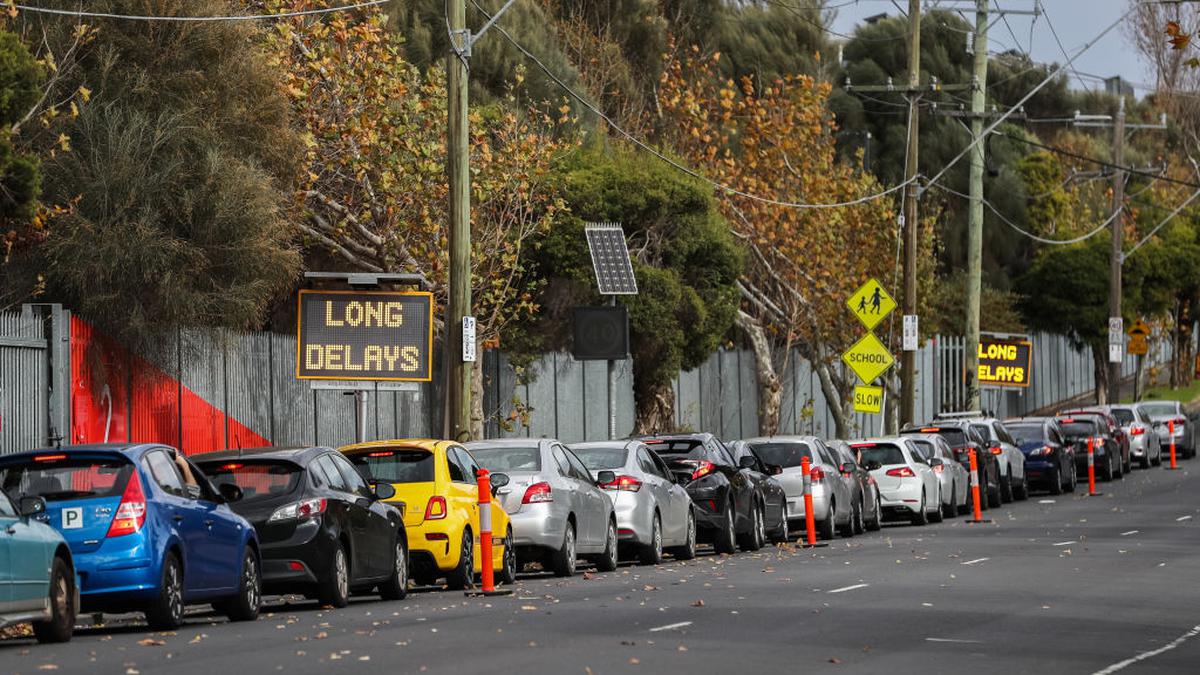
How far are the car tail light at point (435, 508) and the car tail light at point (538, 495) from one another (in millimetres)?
1801

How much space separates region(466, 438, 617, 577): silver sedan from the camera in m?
22.3

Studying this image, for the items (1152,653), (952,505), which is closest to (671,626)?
(1152,653)

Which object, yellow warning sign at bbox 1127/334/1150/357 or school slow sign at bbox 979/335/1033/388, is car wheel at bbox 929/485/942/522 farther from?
yellow warning sign at bbox 1127/334/1150/357

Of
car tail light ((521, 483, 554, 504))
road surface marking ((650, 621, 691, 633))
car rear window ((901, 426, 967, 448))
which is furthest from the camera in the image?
car rear window ((901, 426, 967, 448))

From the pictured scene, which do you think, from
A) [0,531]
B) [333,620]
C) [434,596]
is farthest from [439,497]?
[0,531]

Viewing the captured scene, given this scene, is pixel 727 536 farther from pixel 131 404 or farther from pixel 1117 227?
pixel 1117 227

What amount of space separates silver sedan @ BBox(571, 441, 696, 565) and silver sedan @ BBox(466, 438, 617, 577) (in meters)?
0.79

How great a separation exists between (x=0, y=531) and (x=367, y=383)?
13147mm

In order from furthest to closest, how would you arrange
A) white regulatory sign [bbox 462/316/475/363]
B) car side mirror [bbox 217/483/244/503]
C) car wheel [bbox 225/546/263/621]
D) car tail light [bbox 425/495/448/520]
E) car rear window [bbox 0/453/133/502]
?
white regulatory sign [bbox 462/316/475/363] < car tail light [bbox 425/495/448/520] < car side mirror [bbox 217/483/244/503] < car wheel [bbox 225/546/263/621] < car rear window [bbox 0/453/133/502]

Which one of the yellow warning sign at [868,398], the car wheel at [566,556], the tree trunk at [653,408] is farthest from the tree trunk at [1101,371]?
the car wheel at [566,556]

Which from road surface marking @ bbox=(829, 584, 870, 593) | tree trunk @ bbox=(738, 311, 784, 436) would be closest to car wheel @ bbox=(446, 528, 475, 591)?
road surface marking @ bbox=(829, 584, 870, 593)

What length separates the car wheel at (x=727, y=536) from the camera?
1077 inches

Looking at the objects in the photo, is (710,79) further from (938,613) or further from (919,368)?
(938,613)

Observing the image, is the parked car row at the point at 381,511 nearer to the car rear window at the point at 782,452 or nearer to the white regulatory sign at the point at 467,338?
the car rear window at the point at 782,452
